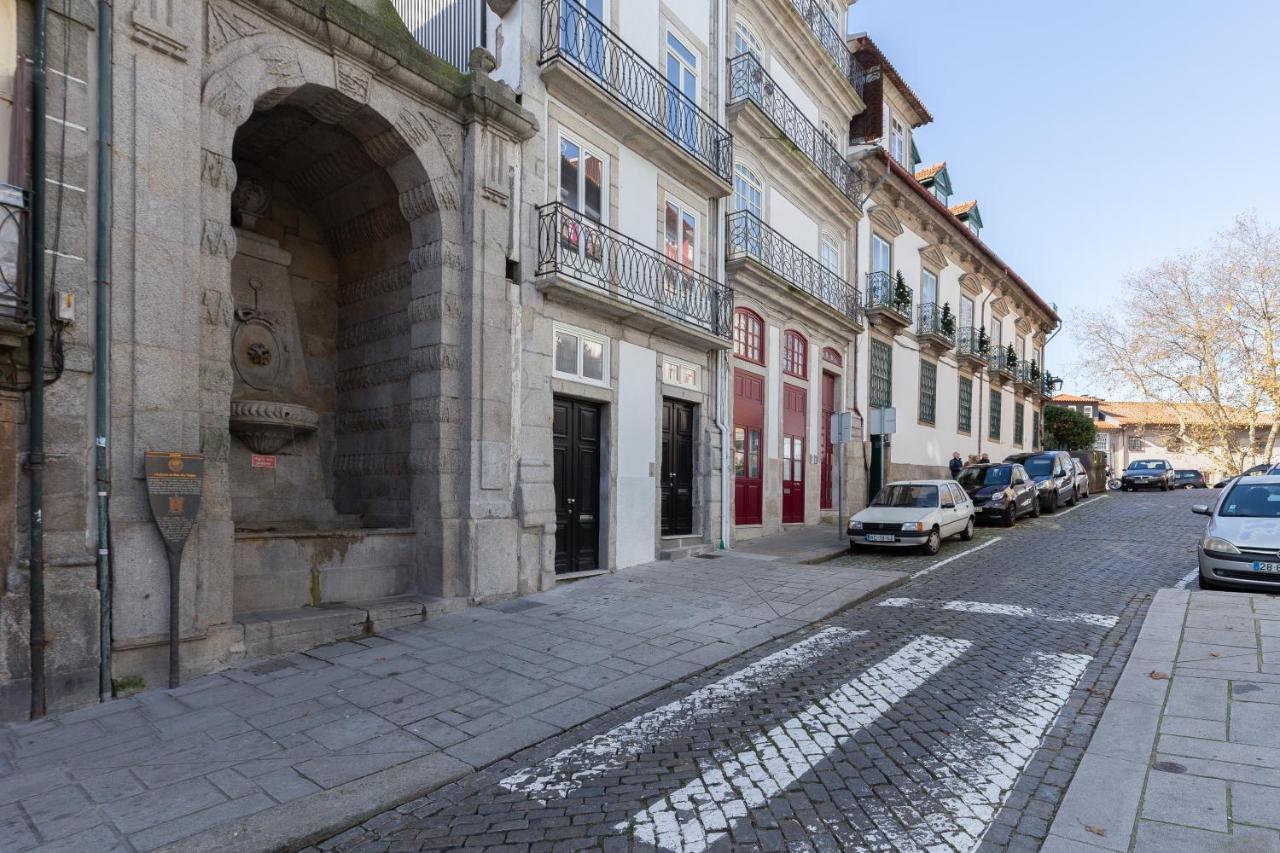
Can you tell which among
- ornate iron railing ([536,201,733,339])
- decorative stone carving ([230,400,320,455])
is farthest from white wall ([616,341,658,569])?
decorative stone carving ([230,400,320,455])

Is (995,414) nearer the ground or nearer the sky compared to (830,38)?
nearer the ground

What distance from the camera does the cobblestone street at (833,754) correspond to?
353 centimetres

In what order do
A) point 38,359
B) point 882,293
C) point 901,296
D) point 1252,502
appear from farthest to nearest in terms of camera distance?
point 901,296 → point 882,293 → point 1252,502 → point 38,359

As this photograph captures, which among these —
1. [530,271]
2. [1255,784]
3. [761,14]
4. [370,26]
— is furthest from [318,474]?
[761,14]

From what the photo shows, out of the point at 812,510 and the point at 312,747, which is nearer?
the point at 312,747

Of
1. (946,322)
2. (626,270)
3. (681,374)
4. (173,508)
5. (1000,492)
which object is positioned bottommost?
(1000,492)

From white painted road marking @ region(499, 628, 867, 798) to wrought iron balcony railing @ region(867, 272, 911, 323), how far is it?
47.2ft

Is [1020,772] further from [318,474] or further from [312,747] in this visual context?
[318,474]

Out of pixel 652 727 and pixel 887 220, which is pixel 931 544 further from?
pixel 887 220

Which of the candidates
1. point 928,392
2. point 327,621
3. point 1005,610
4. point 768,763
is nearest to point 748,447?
point 1005,610

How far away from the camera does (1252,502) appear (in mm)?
9359

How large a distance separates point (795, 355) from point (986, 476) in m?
5.88

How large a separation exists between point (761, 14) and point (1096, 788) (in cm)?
1513

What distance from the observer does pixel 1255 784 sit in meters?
3.78
